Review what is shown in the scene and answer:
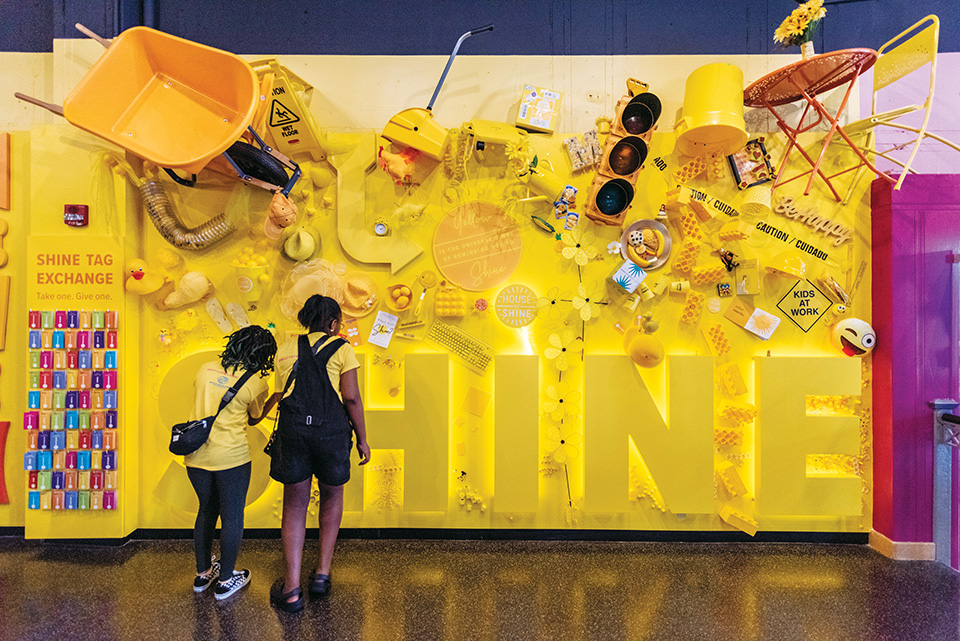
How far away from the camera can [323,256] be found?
3146 mm

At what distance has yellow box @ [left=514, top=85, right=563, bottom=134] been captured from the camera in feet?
10.1

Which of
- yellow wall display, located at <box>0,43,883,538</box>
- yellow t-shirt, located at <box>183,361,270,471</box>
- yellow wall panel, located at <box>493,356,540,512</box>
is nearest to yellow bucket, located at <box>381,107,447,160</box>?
yellow wall display, located at <box>0,43,883,538</box>

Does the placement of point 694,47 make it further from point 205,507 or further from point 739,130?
point 205,507

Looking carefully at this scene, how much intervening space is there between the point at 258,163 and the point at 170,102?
0.57 meters

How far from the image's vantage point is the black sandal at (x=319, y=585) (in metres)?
2.50

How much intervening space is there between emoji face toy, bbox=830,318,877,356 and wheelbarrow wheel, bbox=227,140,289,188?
3.75 m

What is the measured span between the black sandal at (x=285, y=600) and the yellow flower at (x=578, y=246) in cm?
253

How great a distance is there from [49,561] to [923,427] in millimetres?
5598

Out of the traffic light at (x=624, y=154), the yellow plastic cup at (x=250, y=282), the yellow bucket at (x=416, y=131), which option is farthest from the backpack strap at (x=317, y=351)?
the traffic light at (x=624, y=154)

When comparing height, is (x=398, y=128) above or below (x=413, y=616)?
above

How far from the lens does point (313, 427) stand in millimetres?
2293

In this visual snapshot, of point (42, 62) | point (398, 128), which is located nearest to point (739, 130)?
point (398, 128)

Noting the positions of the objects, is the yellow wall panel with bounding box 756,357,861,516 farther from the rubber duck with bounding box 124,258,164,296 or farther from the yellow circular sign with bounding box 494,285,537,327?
the rubber duck with bounding box 124,258,164,296

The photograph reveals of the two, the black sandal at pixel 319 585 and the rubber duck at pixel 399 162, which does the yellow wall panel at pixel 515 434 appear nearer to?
the black sandal at pixel 319 585
